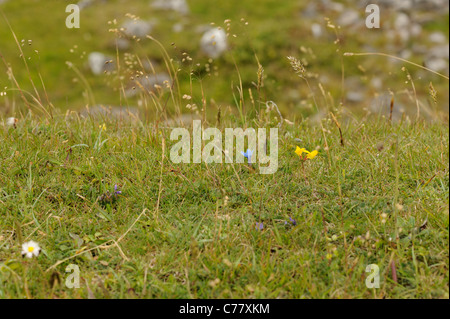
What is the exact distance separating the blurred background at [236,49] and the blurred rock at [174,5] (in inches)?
1.4

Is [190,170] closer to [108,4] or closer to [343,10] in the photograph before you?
[343,10]

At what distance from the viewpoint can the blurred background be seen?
935cm

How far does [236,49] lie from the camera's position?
10.2 metres

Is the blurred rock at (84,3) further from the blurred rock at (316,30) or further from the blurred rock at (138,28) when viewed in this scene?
the blurred rock at (316,30)

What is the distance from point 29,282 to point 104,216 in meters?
0.64

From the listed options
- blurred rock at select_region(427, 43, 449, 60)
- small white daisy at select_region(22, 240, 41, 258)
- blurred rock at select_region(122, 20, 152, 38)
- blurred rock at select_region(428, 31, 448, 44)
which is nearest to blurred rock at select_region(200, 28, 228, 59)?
blurred rock at select_region(122, 20, 152, 38)

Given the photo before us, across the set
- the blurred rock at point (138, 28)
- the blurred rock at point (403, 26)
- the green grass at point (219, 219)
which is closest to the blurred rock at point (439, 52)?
the blurred rock at point (403, 26)

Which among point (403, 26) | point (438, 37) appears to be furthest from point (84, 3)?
point (438, 37)

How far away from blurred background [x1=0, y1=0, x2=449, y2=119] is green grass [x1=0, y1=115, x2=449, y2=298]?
5111mm

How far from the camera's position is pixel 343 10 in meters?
11.8

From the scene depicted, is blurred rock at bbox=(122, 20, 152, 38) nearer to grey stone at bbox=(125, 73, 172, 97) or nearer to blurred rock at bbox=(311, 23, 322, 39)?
grey stone at bbox=(125, 73, 172, 97)

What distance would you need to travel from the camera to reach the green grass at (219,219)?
2.48 meters
